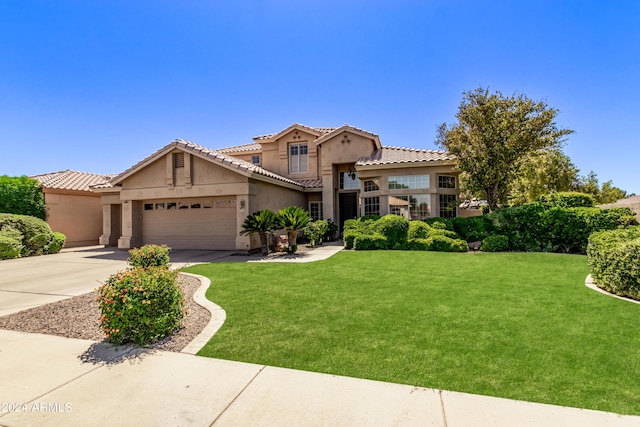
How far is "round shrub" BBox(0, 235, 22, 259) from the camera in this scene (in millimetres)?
13836

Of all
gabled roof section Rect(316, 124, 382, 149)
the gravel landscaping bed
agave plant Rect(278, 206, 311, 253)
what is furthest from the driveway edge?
gabled roof section Rect(316, 124, 382, 149)

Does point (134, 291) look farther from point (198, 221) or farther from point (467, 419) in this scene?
point (198, 221)

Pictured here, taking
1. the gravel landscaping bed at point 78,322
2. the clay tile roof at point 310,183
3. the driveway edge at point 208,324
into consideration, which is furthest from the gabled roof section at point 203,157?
the gravel landscaping bed at point 78,322

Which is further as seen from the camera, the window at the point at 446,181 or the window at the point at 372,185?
the window at the point at 372,185

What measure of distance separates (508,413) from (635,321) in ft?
13.2

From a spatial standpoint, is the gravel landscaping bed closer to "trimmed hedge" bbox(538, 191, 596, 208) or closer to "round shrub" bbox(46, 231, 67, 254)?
"round shrub" bbox(46, 231, 67, 254)

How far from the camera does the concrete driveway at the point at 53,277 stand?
696cm

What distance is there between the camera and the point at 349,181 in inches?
801

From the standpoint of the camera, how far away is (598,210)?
37.7 ft

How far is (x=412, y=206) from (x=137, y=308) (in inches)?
590

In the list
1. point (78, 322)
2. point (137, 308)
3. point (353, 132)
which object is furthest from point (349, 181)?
point (137, 308)

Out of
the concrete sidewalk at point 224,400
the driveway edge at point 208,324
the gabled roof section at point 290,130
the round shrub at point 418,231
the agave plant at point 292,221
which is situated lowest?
the concrete sidewalk at point 224,400

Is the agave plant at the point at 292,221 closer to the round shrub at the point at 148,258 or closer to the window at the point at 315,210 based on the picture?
the round shrub at the point at 148,258

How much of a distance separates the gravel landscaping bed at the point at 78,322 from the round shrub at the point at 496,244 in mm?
12190
